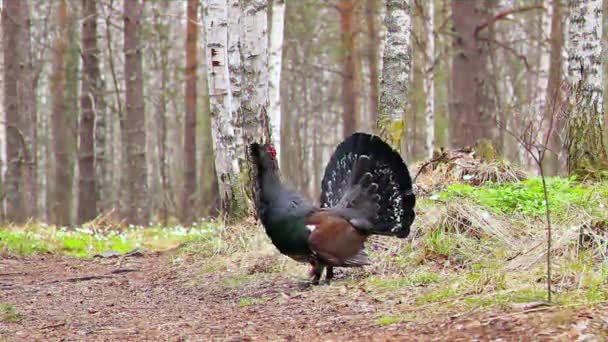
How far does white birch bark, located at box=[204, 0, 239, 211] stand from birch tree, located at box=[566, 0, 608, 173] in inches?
171

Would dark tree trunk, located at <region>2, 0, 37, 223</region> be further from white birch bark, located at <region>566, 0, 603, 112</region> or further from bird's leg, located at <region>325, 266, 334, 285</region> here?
white birch bark, located at <region>566, 0, 603, 112</region>

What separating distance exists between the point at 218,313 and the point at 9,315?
180 cm

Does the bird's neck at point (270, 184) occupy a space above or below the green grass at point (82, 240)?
above

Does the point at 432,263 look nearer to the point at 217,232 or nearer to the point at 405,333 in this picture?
the point at 405,333

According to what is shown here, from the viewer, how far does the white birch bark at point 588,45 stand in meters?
9.41

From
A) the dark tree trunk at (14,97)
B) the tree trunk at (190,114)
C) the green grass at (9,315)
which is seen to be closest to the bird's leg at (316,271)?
the green grass at (9,315)

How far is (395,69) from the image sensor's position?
9828mm

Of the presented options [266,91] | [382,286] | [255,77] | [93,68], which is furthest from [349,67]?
[382,286]

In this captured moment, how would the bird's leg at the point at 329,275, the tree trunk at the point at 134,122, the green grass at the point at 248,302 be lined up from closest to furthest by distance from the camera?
the green grass at the point at 248,302
the bird's leg at the point at 329,275
the tree trunk at the point at 134,122

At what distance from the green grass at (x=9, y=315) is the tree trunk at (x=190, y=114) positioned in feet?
44.3

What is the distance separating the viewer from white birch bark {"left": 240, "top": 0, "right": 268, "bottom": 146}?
408 inches

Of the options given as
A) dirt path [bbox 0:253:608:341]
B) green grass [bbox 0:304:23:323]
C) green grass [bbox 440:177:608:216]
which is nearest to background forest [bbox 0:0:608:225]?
green grass [bbox 440:177:608:216]

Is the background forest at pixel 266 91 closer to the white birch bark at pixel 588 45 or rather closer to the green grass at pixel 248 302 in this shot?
the white birch bark at pixel 588 45

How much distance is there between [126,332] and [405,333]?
221 centimetres
